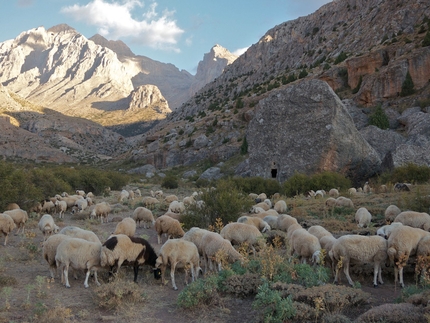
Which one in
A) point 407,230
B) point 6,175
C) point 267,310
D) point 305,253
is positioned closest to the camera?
point 267,310

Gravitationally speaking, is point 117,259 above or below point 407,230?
below

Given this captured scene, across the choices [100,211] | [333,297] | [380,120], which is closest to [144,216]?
[100,211]

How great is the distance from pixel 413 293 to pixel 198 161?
47741 millimetres

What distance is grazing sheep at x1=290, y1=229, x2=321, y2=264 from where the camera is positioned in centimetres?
893

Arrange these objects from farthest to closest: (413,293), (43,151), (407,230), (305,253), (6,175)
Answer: (43,151), (6,175), (305,253), (407,230), (413,293)

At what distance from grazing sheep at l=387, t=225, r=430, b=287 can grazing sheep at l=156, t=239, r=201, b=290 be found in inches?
168

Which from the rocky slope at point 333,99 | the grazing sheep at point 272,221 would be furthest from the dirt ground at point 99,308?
the rocky slope at point 333,99

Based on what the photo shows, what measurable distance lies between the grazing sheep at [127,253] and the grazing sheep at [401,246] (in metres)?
5.14

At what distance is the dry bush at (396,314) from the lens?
17.6 feet

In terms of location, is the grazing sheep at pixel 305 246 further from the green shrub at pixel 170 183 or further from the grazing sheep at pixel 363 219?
the green shrub at pixel 170 183

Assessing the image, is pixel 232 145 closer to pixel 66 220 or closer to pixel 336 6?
pixel 66 220

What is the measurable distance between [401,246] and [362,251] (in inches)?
31.9

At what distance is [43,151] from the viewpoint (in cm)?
8262

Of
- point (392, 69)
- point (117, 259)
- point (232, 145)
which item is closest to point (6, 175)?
point (117, 259)
